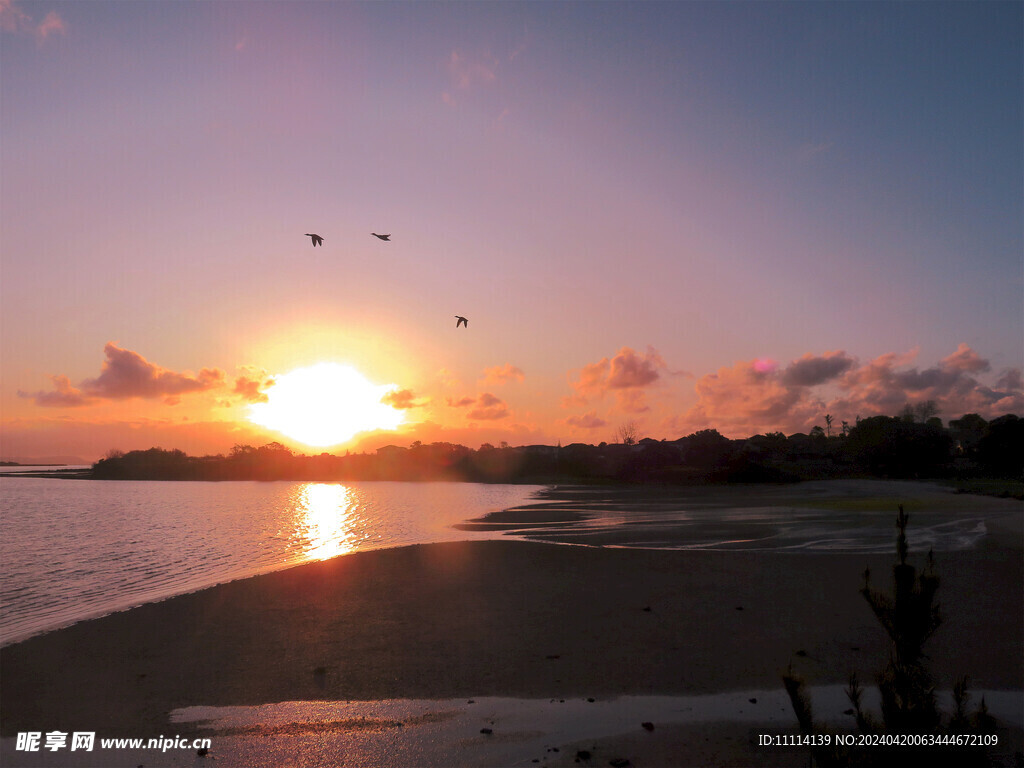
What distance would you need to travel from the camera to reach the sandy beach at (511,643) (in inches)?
331

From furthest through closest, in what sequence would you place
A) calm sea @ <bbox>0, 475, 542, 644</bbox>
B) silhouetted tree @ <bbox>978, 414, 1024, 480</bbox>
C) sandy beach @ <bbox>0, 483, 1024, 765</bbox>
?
silhouetted tree @ <bbox>978, 414, 1024, 480</bbox> < calm sea @ <bbox>0, 475, 542, 644</bbox> < sandy beach @ <bbox>0, 483, 1024, 765</bbox>

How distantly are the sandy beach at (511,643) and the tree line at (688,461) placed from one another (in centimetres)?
7236

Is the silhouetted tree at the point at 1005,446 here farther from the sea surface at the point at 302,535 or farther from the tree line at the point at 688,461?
the sea surface at the point at 302,535

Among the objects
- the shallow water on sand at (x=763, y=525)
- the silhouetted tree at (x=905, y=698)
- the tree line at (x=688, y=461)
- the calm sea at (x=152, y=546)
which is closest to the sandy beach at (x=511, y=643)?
the calm sea at (x=152, y=546)

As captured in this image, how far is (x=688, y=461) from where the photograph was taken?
96438mm

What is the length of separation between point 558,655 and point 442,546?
1278 centimetres

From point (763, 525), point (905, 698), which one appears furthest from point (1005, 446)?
point (905, 698)

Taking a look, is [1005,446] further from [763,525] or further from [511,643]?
[511,643]

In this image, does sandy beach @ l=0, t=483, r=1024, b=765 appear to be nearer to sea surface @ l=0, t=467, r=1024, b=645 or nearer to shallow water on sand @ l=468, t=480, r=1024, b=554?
sea surface @ l=0, t=467, r=1024, b=645

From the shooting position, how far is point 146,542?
24812 millimetres

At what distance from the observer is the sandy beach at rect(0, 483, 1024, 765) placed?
8414 millimetres

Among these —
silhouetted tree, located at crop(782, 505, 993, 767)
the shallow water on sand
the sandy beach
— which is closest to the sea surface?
the shallow water on sand

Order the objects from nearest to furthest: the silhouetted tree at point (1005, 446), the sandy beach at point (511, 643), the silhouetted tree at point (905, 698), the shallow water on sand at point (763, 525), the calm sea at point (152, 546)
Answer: the silhouetted tree at point (905, 698) < the sandy beach at point (511, 643) < the calm sea at point (152, 546) < the shallow water on sand at point (763, 525) < the silhouetted tree at point (1005, 446)

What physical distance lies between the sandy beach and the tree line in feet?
237
